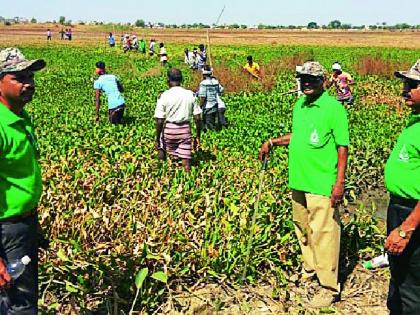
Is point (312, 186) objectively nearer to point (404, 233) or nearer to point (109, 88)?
point (404, 233)

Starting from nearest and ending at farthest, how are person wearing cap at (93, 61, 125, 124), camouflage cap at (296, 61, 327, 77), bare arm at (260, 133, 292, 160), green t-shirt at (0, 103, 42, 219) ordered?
green t-shirt at (0, 103, 42, 219)
camouflage cap at (296, 61, 327, 77)
bare arm at (260, 133, 292, 160)
person wearing cap at (93, 61, 125, 124)

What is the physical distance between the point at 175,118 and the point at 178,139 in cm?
31

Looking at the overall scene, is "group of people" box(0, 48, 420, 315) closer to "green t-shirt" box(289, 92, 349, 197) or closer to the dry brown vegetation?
"green t-shirt" box(289, 92, 349, 197)

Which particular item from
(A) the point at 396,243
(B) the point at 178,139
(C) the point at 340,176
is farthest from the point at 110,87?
(A) the point at 396,243

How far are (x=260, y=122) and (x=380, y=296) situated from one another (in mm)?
7087

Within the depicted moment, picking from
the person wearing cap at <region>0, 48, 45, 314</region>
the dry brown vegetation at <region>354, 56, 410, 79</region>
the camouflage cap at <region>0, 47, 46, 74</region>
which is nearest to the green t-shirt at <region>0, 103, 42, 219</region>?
the person wearing cap at <region>0, 48, 45, 314</region>

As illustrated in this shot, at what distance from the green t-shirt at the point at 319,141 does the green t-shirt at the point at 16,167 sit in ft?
7.26

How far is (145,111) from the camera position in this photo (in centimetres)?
1381

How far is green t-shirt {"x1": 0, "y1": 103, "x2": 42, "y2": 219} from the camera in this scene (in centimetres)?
326

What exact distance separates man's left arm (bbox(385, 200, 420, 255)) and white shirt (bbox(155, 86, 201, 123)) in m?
4.06

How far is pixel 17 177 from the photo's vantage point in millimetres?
3346

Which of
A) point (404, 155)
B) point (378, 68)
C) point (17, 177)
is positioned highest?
point (404, 155)

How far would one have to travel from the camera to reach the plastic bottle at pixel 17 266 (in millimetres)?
3299

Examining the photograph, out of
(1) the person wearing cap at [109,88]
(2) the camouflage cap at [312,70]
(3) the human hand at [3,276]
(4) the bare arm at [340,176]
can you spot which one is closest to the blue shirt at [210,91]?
(1) the person wearing cap at [109,88]
